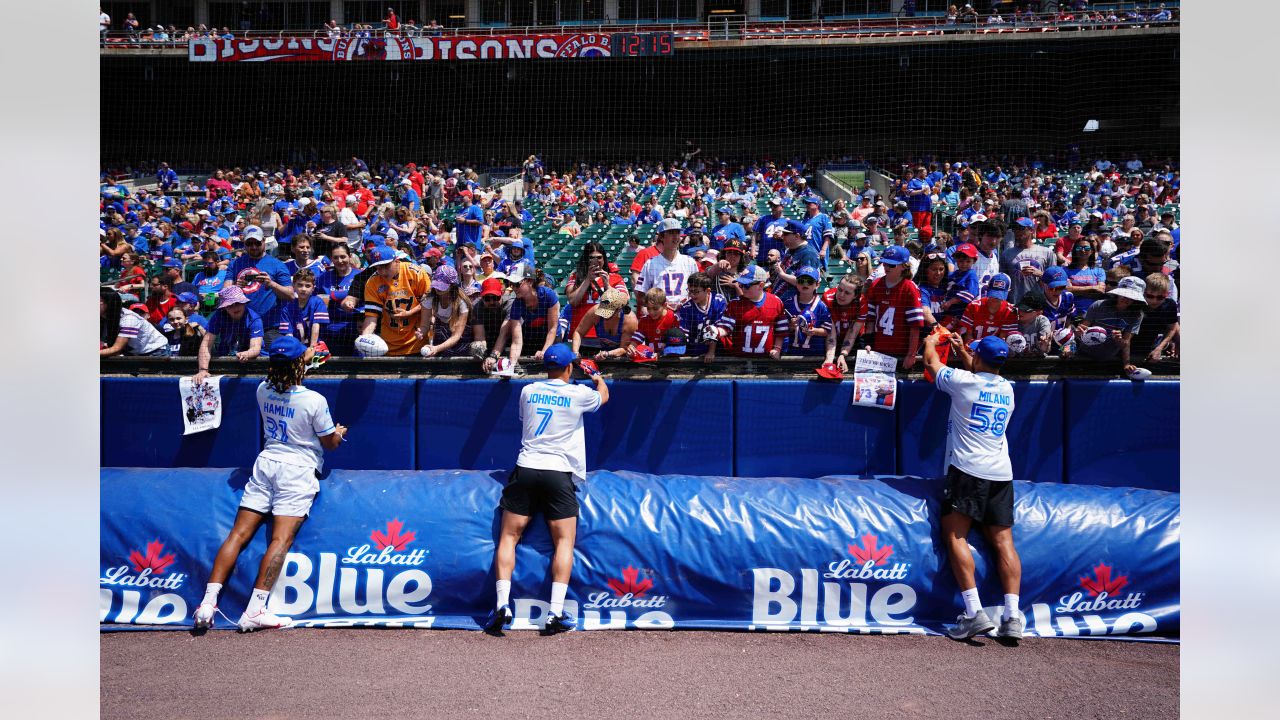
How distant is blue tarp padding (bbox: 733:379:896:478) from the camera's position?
643 cm

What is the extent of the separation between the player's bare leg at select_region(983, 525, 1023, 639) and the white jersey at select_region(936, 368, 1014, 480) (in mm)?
311

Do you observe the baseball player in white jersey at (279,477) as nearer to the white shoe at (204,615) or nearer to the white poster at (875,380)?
the white shoe at (204,615)

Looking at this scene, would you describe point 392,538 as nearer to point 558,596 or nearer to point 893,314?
point 558,596

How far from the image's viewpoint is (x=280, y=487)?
17.7ft

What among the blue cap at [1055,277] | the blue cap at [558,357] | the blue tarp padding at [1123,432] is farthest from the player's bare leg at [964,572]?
the blue cap at [1055,277]

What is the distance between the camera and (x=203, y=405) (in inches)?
264

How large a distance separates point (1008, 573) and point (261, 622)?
4082 mm

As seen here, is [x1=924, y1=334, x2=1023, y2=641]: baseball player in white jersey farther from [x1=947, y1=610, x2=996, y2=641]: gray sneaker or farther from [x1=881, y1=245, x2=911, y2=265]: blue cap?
[x1=881, y1=245, x2=911, y2=265]: blue cap

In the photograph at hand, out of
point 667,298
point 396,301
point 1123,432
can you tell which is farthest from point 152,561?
point 1123,432

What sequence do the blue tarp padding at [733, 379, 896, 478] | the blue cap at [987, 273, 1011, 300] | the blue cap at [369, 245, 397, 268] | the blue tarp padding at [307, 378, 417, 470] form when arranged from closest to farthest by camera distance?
the blue tarp padding at [733, 379, 896, 478] → the blue tarp padding at [307, 378, 417, 470] → the blue cap at [987, 273, 1011, 300] → the blue cap at [369, 245, 397, 268]

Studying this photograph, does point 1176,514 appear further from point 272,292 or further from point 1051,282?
point 272,292

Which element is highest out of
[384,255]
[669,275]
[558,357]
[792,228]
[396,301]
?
[792,228]

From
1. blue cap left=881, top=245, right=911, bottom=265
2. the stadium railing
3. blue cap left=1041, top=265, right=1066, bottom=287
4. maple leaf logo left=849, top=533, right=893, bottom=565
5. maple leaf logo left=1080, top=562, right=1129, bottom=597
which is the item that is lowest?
maple leaf logo left=1080, top=562, right=1129, bottom=597

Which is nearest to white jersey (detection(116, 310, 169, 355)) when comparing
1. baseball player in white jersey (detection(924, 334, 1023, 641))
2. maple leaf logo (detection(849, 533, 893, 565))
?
maple leaf logo (detection(849, 533, 893, 565))
